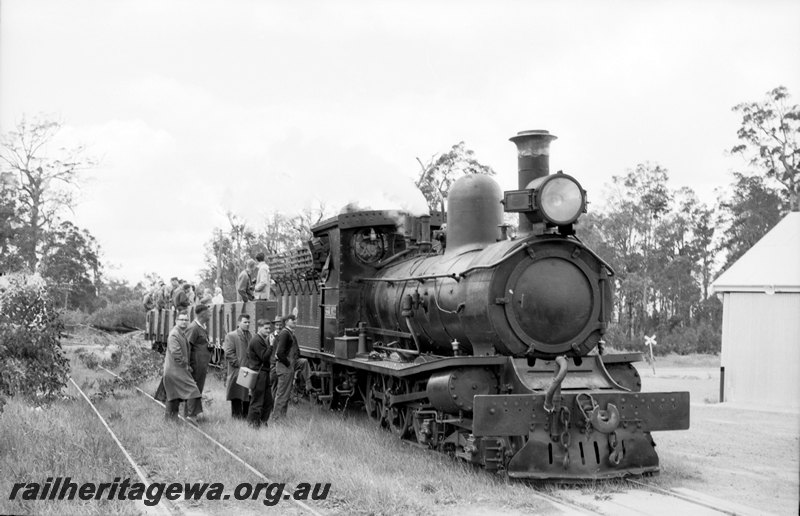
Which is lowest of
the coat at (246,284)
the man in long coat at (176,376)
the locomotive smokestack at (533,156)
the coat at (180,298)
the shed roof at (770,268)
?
the man in long coat at (176,376)

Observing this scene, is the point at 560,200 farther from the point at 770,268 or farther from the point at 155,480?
the point at 770,268

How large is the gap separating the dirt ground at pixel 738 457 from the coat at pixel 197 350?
672cm

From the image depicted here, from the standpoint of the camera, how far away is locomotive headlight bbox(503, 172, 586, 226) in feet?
27.1

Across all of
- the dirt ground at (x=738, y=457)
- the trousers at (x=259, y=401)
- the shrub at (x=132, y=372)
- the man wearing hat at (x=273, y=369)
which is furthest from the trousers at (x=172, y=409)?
the dirt ground at (x=738, y=457)

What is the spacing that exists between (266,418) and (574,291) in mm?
5311

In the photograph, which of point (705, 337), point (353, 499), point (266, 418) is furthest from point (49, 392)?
point (705, 337)

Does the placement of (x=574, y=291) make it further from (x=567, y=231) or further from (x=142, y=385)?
(x=142, y=385)

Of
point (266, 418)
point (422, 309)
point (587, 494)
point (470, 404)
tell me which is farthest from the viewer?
point (266, 418)

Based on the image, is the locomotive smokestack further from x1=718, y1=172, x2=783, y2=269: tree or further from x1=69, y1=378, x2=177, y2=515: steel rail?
x1=718, y1=172, x2=783, y2=269: tree

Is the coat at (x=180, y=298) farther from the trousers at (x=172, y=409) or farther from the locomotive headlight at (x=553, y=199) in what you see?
the locomotive headlight at (x=553, y=199)

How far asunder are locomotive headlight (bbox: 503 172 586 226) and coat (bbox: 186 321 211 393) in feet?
18.5

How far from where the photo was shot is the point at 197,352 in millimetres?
11828

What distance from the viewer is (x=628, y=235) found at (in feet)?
150

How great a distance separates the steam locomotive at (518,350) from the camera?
7.62 m
